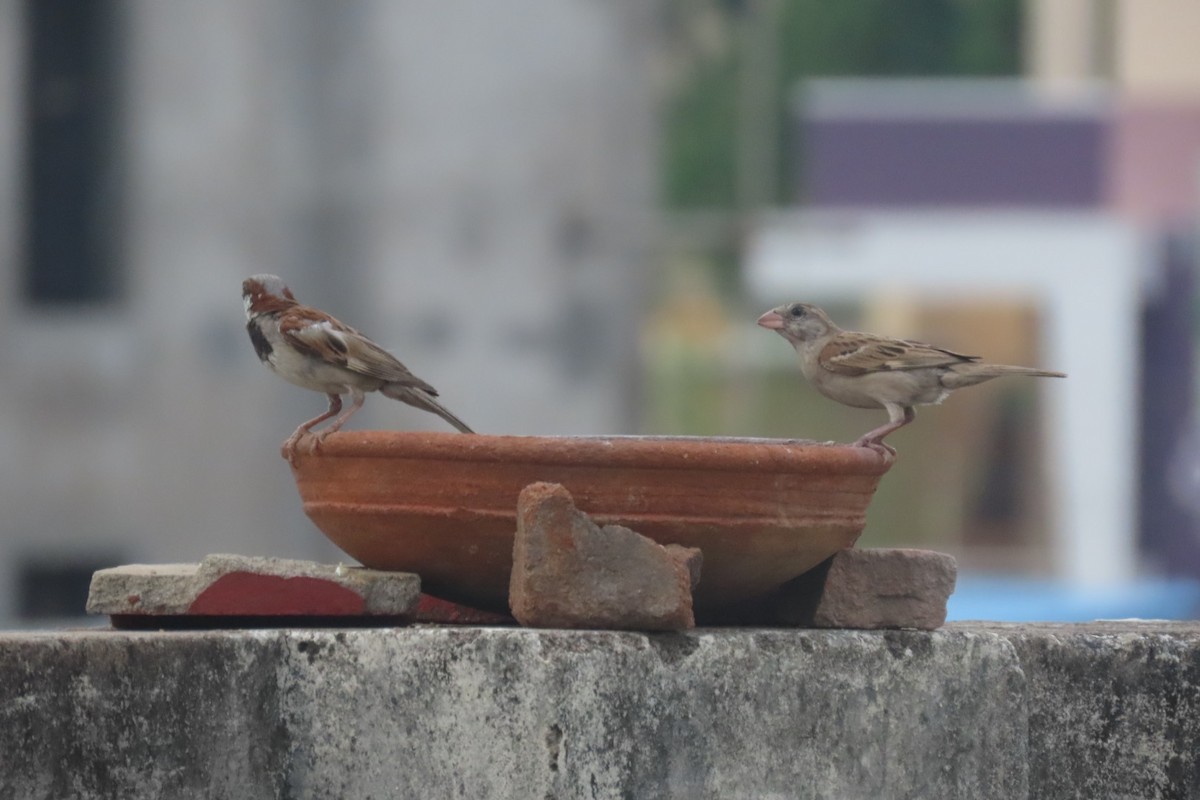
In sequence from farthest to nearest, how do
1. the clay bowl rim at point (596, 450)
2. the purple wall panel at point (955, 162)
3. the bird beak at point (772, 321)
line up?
the purple wall panel at point (955, 162), the bird beak at point (772, 321), the clay bowl rim at point (596, 450)

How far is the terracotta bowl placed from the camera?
3203 mm

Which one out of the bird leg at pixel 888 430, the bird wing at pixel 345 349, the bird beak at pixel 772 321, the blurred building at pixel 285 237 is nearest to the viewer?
the bird leg at pixel 888 430

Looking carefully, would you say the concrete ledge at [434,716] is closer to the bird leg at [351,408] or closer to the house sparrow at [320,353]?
the bird leg at [351,408]

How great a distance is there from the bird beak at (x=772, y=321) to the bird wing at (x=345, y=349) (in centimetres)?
111

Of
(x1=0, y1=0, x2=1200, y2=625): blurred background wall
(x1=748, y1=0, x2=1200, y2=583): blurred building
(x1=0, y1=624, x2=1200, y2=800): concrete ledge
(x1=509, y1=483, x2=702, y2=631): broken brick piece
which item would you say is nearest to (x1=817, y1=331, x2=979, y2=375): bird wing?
(x1=0, y1=624, x2=1200, y2=800): concrete ledge

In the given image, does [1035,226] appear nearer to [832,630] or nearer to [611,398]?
[611,398]

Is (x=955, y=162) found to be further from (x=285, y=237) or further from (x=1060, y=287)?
(x=285, y=237)

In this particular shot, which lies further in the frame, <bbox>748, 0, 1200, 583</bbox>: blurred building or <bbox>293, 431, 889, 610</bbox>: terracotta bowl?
<bbox>748, 0, 1200, 583</bbox>: blurred building

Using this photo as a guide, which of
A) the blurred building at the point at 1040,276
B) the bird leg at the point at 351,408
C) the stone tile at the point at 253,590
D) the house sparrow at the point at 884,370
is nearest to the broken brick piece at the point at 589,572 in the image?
the stone tile at the point at 253,590

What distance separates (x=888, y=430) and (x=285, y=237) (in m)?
10.2

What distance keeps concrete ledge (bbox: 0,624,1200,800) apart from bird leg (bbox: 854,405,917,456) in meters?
0.53

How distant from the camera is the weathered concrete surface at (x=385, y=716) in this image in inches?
119

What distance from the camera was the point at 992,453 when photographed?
24484 mm

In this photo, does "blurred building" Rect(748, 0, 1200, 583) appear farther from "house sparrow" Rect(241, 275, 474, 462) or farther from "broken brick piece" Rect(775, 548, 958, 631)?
"broken brick piece" Rect(775, 548, 958, 631)
